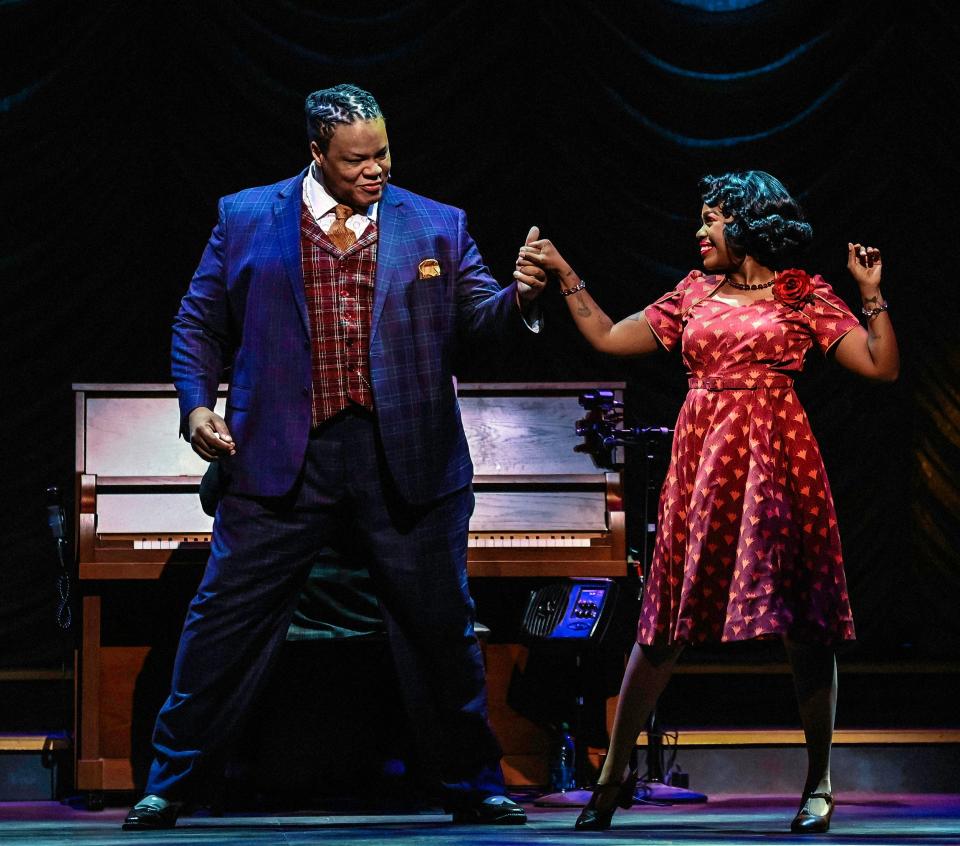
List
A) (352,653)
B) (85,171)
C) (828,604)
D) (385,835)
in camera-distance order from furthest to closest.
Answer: (85,171), (352,653), (828,604), (385,835)

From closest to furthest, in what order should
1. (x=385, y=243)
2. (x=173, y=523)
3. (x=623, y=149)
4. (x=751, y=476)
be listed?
(x=751, y=476) < (x=385, y=243) < (x=173, y=523) < (x=623, y=149)

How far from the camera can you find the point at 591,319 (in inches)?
157

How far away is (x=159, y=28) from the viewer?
6273 millimetres

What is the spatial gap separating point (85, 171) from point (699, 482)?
3237 mm

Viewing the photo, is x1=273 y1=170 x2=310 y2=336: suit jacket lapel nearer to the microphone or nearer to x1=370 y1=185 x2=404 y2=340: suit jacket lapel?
x1=370 y1=185 x2=404 y2=340: suit jacket lapel

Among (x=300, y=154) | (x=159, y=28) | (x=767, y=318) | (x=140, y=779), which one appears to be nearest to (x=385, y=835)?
(x=767, y=318)

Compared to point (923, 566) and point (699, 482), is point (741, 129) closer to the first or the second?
point (923, 566)

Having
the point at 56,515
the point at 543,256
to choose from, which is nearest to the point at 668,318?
the point at 543,256

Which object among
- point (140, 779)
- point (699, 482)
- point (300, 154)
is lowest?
point (140, 779)

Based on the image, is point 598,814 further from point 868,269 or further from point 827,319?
point 868,269

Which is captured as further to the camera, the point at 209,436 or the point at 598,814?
the point at 598,814

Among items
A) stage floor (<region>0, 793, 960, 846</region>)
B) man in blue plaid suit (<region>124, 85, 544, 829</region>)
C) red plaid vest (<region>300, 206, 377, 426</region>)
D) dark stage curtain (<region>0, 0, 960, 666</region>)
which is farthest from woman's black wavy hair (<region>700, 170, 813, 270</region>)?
dark stage curtain (<region>0, 0, 960, 666</region>)

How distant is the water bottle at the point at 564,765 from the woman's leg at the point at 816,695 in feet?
4.18

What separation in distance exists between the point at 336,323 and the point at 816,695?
4.82 ft
